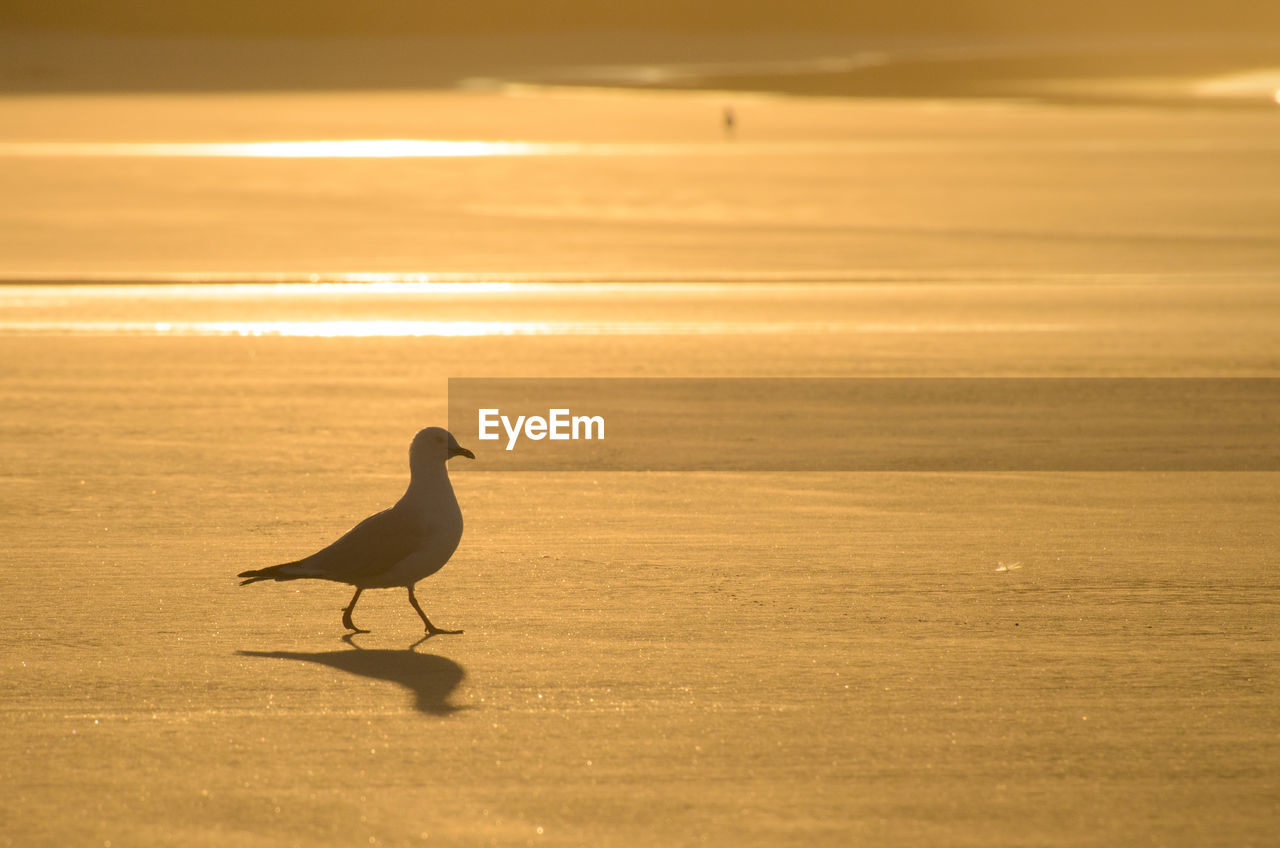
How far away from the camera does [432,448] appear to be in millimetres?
6844

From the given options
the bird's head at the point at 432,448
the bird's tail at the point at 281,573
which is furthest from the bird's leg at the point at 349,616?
the bird's head at the point at 432,448

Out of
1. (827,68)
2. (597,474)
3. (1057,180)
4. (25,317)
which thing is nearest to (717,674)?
(597,474)

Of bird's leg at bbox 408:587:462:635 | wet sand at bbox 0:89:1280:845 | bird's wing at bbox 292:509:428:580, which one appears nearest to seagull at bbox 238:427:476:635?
bird's wing at bbox 292:509:428:580

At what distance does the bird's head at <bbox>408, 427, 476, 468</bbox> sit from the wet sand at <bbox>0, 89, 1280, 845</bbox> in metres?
0.66

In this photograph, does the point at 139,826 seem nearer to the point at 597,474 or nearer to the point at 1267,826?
the point at 1267,826

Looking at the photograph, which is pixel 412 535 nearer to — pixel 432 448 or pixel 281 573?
pixel 432 448

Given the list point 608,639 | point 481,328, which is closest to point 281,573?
point 608,639

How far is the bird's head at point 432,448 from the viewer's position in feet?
22.4

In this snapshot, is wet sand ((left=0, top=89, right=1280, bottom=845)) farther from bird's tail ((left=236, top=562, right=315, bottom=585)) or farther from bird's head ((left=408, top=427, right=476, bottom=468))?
bird's head ((left=408, top=427, right=476, bottom=468))

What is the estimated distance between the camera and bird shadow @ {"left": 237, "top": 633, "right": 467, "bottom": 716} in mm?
6352

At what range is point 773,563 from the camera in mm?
8289

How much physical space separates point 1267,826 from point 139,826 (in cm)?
294

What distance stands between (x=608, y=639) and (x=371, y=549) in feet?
2.95

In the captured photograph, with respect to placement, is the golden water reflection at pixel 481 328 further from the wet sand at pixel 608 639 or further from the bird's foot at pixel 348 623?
the bird's foot at pixel 348 623
